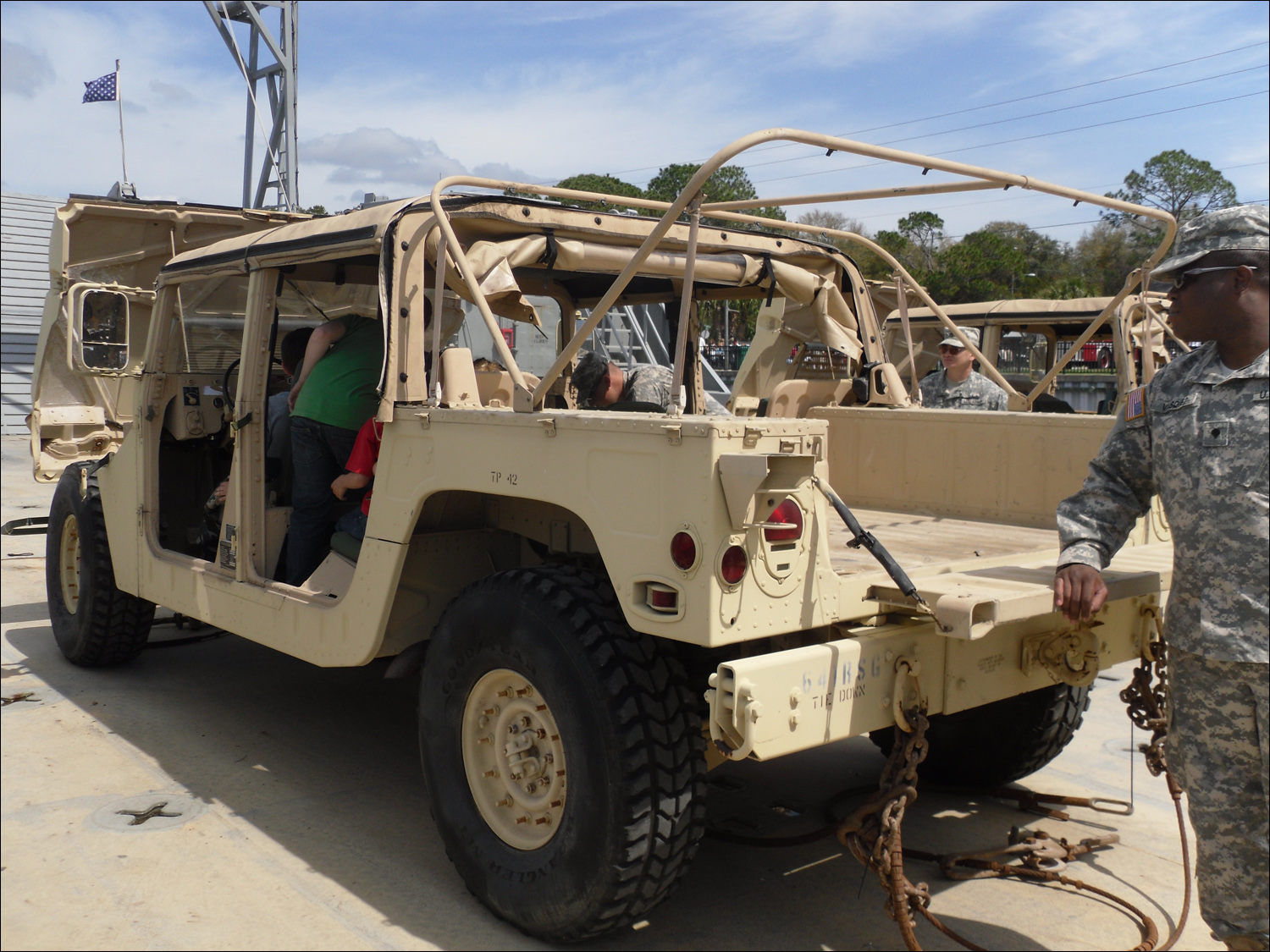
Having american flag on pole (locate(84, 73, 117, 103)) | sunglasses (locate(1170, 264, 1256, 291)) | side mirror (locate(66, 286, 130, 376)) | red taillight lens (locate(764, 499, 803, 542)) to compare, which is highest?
american flag on pole (locate(84, 73, 117, 103))

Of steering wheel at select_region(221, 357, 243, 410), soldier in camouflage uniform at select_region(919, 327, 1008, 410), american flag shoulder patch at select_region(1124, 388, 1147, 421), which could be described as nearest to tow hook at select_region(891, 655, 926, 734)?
american flag shoulder patch at select_region(1124, 388, 1147, 421)

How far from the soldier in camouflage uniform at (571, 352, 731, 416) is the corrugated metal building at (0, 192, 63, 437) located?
19.8 meters

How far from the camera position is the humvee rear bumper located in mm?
2631

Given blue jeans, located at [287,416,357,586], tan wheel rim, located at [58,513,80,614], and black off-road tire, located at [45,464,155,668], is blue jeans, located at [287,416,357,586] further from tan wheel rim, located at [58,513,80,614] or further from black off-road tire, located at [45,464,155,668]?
tan wheel rim, located at [58,513,80,614]

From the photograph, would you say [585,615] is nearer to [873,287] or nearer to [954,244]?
[873,287]

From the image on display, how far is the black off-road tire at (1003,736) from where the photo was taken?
4395 millimetres

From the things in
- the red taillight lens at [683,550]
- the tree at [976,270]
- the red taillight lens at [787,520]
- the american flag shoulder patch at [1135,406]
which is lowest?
the red taillight lens at [683,550]

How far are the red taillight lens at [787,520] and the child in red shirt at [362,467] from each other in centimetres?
173

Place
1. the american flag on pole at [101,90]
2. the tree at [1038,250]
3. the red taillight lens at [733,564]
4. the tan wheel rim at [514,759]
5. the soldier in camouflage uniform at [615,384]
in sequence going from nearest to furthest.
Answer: the red taillight lens at [733,564], the tan wheel rim at [514,759], the soldier in camouflage uniform at [615,384], the american flag on pole at [101,90], the tree at [1038,250]

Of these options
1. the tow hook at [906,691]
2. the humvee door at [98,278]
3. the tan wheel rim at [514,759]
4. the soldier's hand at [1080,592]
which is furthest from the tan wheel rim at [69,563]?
the soldier's hand at [1080,592]

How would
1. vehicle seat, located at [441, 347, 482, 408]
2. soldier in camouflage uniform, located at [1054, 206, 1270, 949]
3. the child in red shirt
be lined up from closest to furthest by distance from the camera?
1. soldier in camouflage uniform, located at [1054, 206, 1270, 949]
2. vehicle seat, located at [441, 347, 482, 408]
3. the child in red shirt

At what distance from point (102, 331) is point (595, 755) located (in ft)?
11.6

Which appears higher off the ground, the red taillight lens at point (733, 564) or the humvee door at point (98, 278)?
the humvee door at point (98, 278)

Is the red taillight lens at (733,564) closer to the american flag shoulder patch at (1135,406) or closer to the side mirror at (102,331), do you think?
the american flag shoulder patch at (1135,406)
